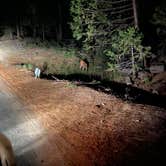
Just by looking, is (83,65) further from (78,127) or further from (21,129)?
(21,129)

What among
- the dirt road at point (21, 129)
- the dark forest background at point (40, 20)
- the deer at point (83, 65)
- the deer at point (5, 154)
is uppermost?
the dark forest background at point (40, 20)

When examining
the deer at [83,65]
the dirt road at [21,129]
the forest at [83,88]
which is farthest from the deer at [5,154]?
the deer at [83,65]

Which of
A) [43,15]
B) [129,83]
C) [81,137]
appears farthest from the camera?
[43,15]

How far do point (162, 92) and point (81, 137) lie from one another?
760 centimetres

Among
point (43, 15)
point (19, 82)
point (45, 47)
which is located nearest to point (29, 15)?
point (43, 15)

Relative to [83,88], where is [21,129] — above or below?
below

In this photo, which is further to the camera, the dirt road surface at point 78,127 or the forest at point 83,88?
the forest at point 83,88

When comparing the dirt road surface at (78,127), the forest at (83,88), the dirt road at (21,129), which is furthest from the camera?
the forest at (83,88)

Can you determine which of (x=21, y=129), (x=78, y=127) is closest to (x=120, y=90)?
(x=78, y=127)

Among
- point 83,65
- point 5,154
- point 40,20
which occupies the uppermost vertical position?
point 40,20

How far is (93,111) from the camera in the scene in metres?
9.99

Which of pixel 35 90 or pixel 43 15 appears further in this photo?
pixel 43 15

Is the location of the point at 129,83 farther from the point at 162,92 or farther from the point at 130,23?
the point at 130,23

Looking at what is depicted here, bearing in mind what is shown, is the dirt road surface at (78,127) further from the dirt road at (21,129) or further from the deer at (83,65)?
the deer at (83,65)
